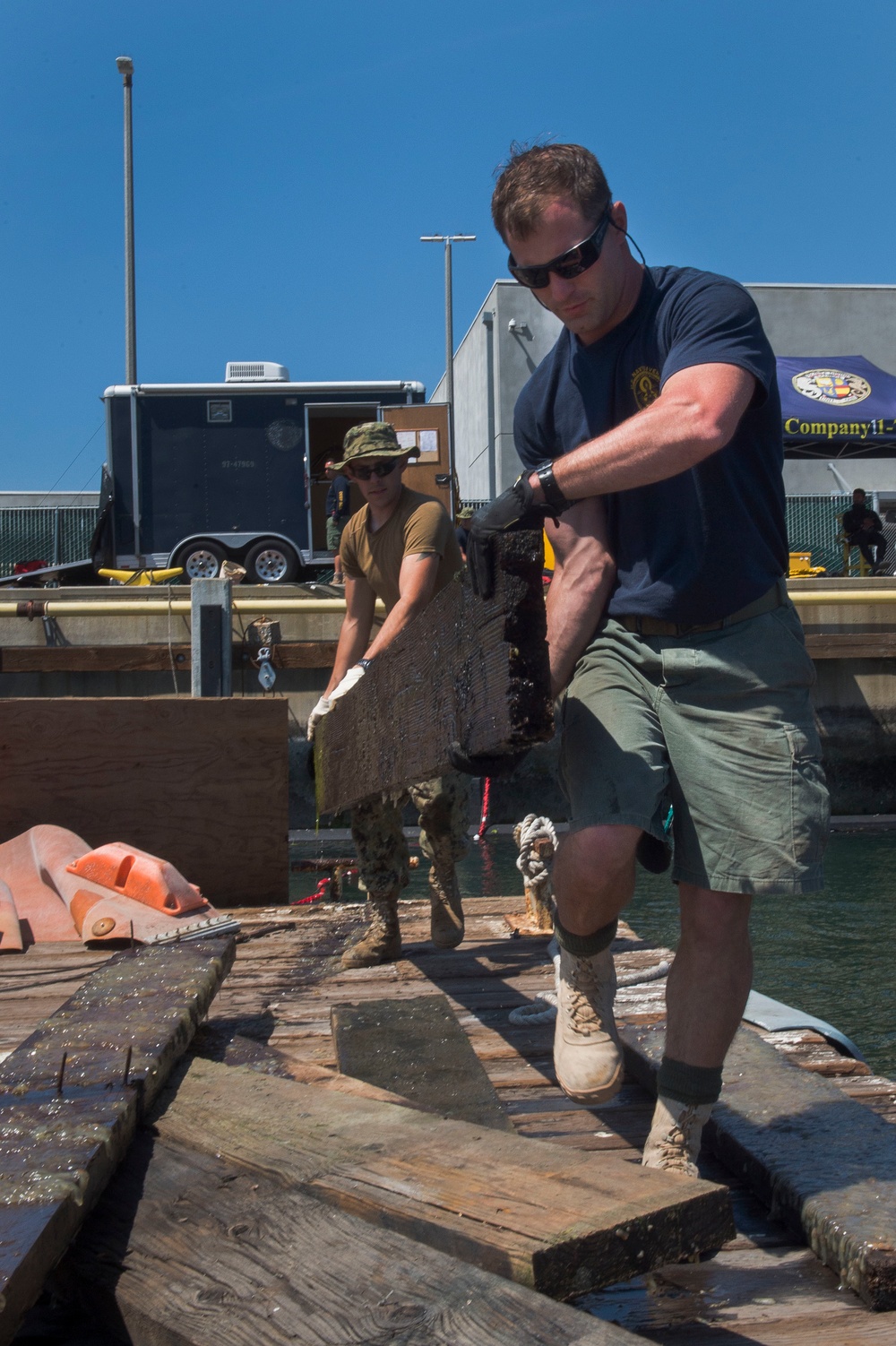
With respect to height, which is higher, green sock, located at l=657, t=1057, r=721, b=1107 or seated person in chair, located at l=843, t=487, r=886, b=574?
seated person in chair, located at l=843, t=487, r=886, b=574

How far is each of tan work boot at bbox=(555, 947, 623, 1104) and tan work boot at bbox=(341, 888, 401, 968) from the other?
6.58 feet

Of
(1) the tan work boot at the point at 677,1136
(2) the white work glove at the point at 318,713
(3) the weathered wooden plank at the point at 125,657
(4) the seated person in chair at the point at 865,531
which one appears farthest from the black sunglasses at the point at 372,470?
(4) the seated person in chair at the point at 865,531

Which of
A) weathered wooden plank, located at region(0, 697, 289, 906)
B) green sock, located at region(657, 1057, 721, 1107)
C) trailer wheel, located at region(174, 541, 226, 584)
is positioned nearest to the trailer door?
trailer wheel, located at region(174, 541, 226, 584)

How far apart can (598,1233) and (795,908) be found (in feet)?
19.7

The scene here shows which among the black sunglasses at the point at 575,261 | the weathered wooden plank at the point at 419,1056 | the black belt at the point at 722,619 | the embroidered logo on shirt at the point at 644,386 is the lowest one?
the weathered wooden plank at the point at 419,1056

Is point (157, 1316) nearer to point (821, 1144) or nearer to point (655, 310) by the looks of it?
point (821, 1144)

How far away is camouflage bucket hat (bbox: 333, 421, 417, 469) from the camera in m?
4.29

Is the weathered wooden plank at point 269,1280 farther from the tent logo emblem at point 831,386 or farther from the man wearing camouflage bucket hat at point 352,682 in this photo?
the tent logo emblem at point 831,386

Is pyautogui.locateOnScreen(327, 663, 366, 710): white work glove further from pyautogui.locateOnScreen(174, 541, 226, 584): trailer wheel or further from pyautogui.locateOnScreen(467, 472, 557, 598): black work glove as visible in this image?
pyautogui.locateOnScreen(174, 541, 226, 584): trailer wheel

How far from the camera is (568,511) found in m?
2.34

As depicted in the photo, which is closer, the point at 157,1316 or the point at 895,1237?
the point at 157,1316

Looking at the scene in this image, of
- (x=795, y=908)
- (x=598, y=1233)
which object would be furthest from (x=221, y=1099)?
(x=795, y=908)

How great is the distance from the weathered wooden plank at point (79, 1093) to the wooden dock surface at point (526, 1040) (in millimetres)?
238

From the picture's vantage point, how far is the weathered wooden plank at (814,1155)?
1.75m
